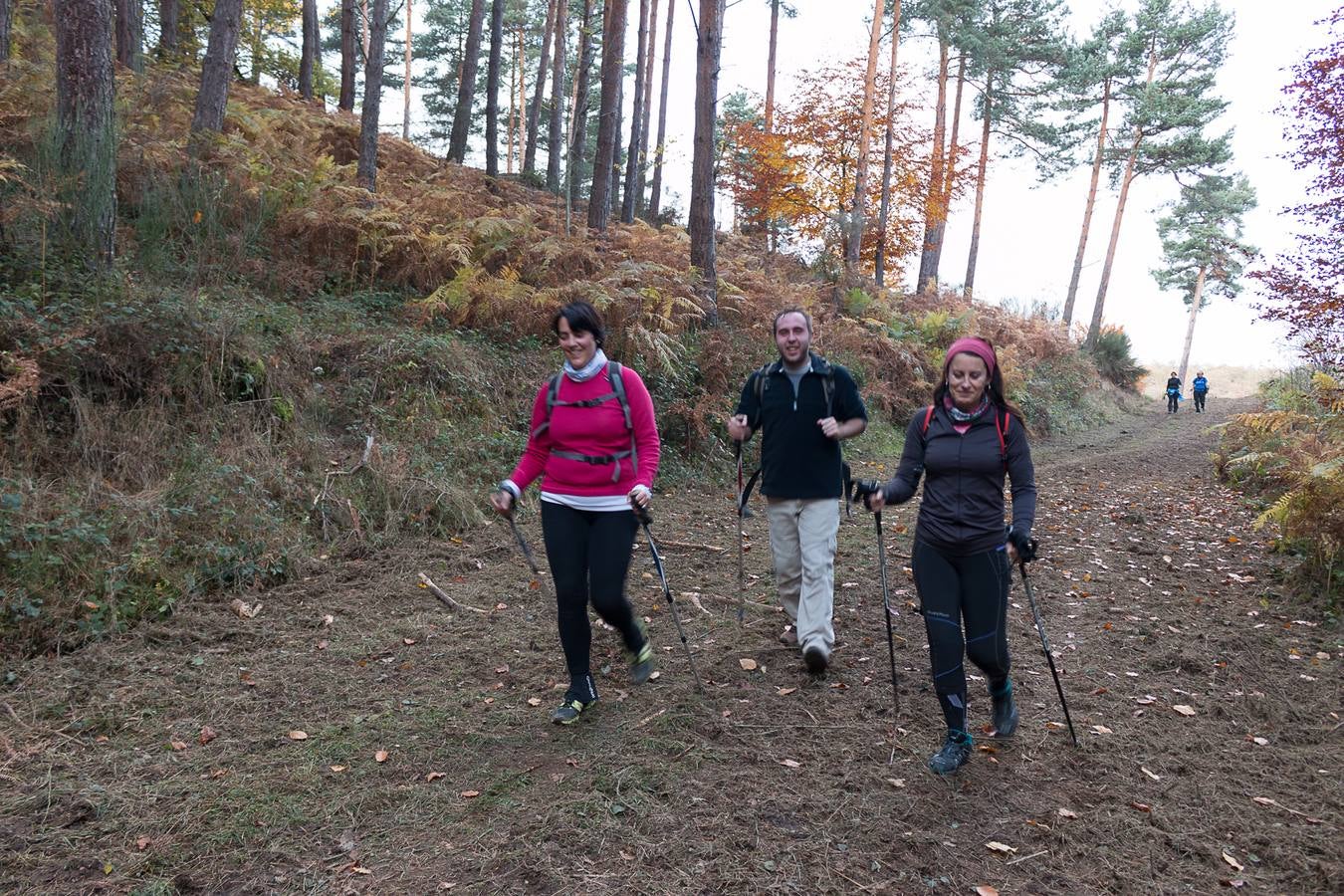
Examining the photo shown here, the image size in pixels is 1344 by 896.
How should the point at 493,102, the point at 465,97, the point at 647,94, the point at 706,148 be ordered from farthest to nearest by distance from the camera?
the point at 647,94
the point at 493,102
the point at 465,97
the point at 706,148

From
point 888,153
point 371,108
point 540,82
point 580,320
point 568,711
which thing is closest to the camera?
point 580,320

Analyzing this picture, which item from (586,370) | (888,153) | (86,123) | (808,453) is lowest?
(808,453)

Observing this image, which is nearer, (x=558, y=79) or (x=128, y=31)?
(x=128, y=31)

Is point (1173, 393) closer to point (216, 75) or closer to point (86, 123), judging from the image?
point (216, 75)

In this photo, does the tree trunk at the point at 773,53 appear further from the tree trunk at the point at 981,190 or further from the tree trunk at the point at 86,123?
the tree trunk at the point at 86,123

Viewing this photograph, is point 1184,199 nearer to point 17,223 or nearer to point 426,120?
point 426,120

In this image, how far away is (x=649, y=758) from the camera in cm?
407

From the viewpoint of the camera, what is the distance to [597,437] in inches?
165

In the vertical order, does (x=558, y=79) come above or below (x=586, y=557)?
above

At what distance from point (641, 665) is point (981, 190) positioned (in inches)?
1094

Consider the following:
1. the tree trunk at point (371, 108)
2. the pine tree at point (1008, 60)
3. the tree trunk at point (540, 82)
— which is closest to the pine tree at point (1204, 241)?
the pine tree at point (1008, 60)

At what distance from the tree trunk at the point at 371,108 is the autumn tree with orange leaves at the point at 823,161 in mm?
9762

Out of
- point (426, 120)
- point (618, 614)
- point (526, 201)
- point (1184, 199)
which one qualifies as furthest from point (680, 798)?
point (426, 120)

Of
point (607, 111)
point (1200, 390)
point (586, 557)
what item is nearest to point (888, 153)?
point (607, 111)
